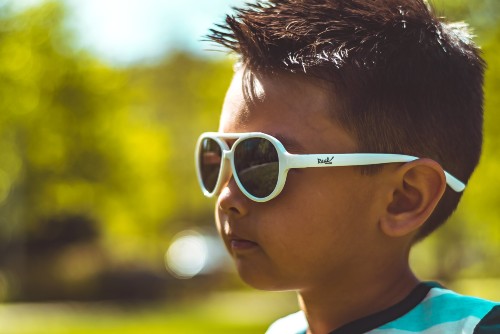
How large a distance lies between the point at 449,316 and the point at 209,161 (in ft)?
2.77

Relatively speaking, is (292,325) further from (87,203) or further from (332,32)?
(87,203)

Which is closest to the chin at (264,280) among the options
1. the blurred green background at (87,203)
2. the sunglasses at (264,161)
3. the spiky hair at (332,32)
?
the sunglasses at (264,161)

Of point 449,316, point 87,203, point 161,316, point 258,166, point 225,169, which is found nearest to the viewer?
point 449,316

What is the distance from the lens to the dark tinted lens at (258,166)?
2.15m

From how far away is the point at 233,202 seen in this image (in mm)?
2189

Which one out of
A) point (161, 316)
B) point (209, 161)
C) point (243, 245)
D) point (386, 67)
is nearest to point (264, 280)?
point (243, 245)

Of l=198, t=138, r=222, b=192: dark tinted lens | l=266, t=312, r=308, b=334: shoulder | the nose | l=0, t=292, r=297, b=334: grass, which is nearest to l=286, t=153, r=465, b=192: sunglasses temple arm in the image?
the nose

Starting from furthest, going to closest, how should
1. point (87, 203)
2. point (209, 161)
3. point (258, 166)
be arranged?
1. point (87, 203)
2. point (209, 161)
3. point (258, 166)

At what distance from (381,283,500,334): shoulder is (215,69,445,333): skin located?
4.4 inches

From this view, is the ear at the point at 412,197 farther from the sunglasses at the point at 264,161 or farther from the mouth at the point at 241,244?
the mouth at the point at 241,244

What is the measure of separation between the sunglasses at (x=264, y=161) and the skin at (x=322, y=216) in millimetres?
32

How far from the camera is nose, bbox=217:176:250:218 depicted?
2.18m

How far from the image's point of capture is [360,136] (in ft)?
7.14

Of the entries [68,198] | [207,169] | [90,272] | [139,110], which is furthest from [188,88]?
[207,169]
